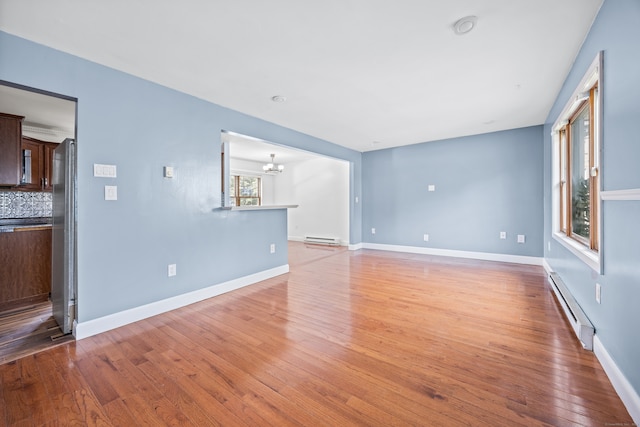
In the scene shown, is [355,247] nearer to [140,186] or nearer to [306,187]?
[306,187]

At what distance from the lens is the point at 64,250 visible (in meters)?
2.37

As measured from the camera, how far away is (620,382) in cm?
151

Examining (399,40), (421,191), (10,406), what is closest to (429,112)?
(399,40)

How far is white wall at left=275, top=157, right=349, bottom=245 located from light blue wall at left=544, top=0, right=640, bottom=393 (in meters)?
5.34

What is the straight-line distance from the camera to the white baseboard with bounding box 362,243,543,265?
4.82 meters

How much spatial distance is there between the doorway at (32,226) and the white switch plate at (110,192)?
280mm

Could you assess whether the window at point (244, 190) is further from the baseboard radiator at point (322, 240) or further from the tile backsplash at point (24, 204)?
the tile backsplash at point (24, 204)

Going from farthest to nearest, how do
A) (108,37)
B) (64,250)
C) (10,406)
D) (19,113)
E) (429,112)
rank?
1. (429,112)
2. (19,113)
3. (64,250)
4. (108,37)
5. (10,406)

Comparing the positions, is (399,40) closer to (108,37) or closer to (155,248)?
(108,37)

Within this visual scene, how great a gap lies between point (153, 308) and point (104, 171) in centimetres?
140

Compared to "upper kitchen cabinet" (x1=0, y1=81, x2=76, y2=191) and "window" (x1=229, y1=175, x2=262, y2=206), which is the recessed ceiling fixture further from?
"window" (x1=229, y1=175, x2=262, y2=206)

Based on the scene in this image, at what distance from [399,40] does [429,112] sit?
1972 mm

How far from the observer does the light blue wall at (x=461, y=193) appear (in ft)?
15.7

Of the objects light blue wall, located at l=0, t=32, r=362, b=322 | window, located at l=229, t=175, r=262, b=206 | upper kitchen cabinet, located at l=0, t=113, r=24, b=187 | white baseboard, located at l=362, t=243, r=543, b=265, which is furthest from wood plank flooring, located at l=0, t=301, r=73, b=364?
white baseboard, located at l=362, t=243, r=543, b=265
